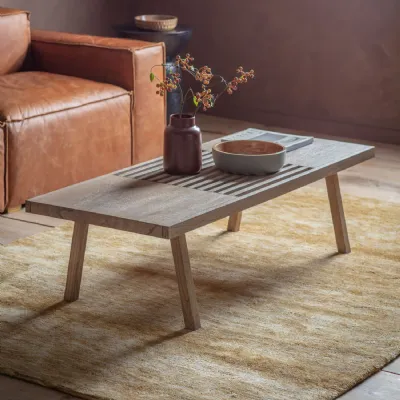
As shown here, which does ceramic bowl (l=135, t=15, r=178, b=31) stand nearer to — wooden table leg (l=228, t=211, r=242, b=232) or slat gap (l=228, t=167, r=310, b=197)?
wooden table leg (l=228, t=211, r=242, b=232)

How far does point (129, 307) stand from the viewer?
2.78 m

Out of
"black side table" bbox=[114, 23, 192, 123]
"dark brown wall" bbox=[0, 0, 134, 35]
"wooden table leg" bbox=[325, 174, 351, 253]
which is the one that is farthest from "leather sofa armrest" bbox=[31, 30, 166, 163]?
"wooden table leg" bbox=[325, 174, 351, 253]

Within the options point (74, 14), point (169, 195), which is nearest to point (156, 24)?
point (74, 14)

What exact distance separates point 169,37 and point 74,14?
2.49ft

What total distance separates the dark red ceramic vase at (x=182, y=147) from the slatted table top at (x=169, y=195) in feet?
0.10

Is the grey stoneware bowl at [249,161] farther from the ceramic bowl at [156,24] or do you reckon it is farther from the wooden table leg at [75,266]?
the ceramic bowl at [156,24]

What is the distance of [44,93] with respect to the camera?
3840mm

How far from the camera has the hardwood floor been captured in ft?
7.45

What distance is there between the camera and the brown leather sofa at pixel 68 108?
3.67m

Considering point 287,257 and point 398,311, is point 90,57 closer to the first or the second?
point 287,257

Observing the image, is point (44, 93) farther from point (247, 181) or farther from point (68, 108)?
point (247, 181)

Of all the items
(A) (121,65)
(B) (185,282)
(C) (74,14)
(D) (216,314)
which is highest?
(C) (74,14)

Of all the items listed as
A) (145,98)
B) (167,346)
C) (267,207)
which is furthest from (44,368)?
(145,98)

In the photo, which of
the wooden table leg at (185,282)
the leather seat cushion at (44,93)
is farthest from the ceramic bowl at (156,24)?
the wooden table leg at (185,282)
